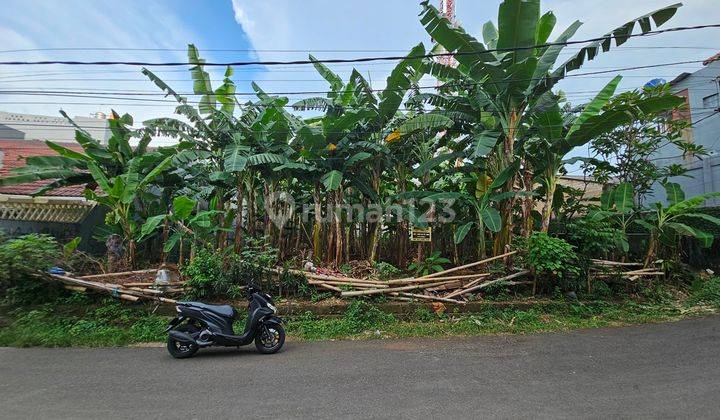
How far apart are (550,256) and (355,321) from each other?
12.9 ft

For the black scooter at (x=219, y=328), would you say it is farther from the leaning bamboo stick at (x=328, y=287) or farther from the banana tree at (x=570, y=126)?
the banana tree at (x=570, y=126)

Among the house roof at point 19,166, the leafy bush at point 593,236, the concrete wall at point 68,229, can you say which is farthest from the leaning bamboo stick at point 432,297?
the house roof at point 19,166

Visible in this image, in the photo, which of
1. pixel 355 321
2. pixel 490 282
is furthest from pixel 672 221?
pixel 355 321

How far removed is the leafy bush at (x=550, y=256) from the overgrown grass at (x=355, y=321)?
70 cm

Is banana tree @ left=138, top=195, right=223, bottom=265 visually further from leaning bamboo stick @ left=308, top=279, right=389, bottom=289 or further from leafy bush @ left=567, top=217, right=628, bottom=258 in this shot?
leafy bush @ left=567, top=217, right=628, bottom=258

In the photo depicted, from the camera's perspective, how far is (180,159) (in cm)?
920

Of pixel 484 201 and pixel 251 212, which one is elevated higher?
pixel 484 201

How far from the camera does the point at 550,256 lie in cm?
763

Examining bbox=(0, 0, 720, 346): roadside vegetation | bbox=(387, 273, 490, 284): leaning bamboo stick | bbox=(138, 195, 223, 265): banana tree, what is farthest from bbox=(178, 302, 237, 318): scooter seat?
bbox=(387, 273, 490, 284): leaning bamboo stick

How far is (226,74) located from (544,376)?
30.0 ft

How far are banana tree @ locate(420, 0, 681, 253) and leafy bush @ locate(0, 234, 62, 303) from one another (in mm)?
8575

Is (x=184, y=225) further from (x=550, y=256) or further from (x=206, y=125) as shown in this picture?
(x=550, y=256)

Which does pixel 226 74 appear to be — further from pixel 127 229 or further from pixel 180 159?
pixel 127 229

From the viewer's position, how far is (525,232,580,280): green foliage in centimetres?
761
